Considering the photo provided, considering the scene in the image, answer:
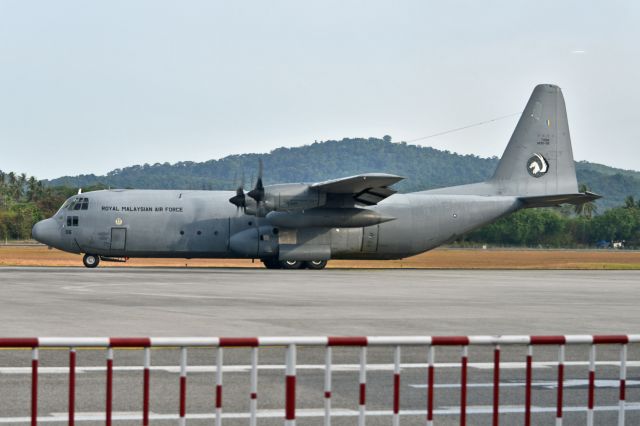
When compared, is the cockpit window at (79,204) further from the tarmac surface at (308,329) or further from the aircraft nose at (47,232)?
the tarmac surface at (308,329)

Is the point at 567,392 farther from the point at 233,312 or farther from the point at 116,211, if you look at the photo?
the point at 116,211

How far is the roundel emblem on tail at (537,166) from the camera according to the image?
50.1m

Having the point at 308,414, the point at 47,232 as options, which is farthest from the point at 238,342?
the point at 47,232

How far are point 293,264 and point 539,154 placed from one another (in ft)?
46.2

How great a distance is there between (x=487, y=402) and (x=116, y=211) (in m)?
35.2

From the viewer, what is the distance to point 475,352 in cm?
1558

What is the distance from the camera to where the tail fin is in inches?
1970

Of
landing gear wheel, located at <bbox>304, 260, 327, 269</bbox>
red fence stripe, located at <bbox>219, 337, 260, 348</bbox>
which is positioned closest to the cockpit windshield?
landing gear wheel, located at <bbox>304, 260, 327, 269</bbox>

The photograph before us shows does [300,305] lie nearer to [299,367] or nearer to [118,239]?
[299,367]

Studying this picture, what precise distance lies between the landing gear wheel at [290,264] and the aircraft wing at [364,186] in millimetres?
3837

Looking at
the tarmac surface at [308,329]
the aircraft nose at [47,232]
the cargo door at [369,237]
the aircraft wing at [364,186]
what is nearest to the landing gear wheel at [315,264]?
the cargo door at [369,237]

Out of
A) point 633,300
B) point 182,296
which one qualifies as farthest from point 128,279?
point 633,300

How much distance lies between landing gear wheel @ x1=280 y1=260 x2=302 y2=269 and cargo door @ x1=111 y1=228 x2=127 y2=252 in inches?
284

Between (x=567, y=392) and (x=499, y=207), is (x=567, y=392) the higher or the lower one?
the lower one
